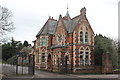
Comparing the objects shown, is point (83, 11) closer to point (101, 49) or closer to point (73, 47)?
point (73, 47)

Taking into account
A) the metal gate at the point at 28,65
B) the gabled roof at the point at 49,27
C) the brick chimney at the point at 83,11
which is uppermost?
the brick chimney at the point at 83,11

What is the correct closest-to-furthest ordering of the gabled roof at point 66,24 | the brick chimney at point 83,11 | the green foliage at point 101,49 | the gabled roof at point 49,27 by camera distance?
1. the gabled roof at point 66,24
2. the brick chimney at point 83,11
3. the green foliage at point 101,49
4. the gabled roof at point 49,27

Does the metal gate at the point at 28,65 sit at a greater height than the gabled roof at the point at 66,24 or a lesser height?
lesser

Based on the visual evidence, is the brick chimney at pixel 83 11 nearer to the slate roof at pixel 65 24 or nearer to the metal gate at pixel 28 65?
the slate roof at pixel 65 24

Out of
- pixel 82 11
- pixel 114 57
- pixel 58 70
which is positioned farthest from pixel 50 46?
pixel 114 57

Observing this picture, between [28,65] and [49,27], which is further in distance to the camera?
[49,27]

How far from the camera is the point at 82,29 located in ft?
112

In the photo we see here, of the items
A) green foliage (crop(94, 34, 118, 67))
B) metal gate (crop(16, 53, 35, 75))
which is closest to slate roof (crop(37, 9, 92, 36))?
green foliage (crop(94, 34, 118, 67))

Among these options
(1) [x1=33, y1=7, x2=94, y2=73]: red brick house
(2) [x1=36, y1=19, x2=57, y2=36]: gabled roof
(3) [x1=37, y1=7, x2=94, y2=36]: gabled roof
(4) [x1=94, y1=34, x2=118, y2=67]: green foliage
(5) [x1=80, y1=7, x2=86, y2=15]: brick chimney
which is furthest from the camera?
(2) [x1=36, y1=19, x2=57, y2=36]: gabled roof

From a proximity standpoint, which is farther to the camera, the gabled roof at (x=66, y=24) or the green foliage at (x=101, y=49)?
the green foliage at (x=101, y=49)

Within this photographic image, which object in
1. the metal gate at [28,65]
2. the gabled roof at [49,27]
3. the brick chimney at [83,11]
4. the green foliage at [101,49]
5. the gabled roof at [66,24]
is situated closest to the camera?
the metal gate at [28,65]

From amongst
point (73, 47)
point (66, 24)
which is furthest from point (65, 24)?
point (73, 47)

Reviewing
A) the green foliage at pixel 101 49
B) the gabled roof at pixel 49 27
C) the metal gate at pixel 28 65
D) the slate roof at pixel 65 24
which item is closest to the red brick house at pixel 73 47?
the slate roof at pixel 65 24

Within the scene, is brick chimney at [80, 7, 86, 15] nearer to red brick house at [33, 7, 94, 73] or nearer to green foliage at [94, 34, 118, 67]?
red brick house at [33, 7, 94, 73]
